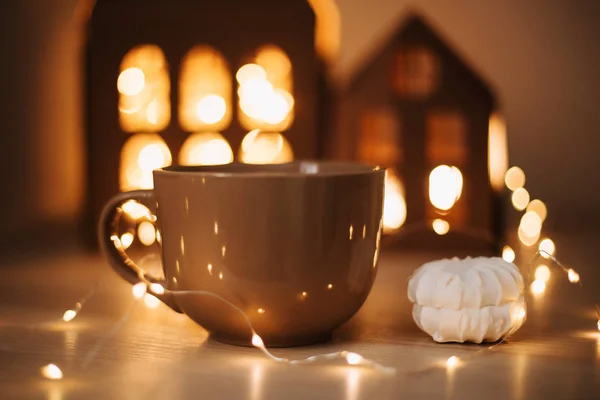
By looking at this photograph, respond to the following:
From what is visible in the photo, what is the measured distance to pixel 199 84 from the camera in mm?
1022

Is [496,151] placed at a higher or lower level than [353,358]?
higher

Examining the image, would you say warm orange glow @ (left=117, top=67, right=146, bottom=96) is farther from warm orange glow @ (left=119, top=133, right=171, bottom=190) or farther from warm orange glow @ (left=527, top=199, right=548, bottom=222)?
warm orange glow @ (left=527, top=199, right=548, bottom=222)

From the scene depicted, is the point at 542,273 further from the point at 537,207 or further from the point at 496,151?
the point at 537,207

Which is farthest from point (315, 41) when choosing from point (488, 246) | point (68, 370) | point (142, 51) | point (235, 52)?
point (68, 370)

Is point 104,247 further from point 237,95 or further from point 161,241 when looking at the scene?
point 237,95

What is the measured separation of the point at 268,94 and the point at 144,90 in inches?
6.3

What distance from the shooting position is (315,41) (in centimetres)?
101

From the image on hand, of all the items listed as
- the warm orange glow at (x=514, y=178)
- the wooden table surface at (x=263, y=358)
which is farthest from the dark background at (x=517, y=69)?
the wooden table surface at (x=263, y=358)

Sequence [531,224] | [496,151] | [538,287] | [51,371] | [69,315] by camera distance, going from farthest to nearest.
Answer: [531,224]
[496,151]
[538,287]
[69,315]
[51,371]

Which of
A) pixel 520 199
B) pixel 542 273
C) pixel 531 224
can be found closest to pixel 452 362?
pixel 542 273

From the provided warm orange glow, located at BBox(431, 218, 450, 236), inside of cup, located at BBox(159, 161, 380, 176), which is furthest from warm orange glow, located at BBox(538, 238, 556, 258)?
inside of cup, located at BBox(159, 161, 380, 176)

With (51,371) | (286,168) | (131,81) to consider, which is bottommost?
(51,371)

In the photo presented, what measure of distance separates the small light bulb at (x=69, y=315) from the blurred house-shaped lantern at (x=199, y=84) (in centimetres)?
41

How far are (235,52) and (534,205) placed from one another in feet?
2.19
